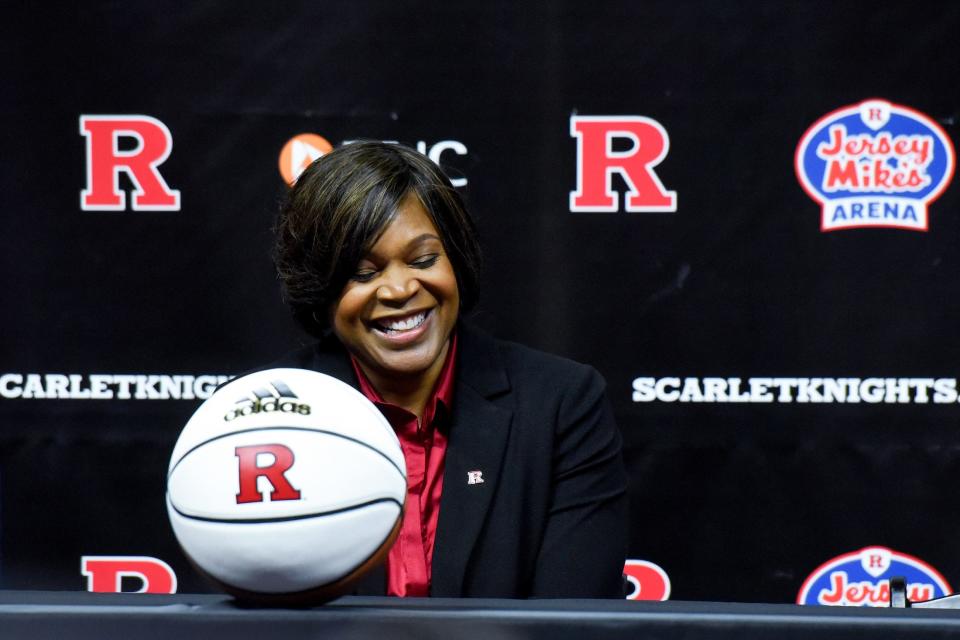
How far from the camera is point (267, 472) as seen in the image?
0.84 m

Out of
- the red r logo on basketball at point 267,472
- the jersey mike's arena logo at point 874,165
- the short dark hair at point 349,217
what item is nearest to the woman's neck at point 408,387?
the short dark hair at point 349,217

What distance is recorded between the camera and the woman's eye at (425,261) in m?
1.46

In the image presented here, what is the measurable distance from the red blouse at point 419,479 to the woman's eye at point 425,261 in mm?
198

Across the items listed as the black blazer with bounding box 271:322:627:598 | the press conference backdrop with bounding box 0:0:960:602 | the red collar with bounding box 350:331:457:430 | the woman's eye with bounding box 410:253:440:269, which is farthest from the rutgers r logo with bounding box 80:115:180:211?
the woman's eye with bounding box 410:253:440:269

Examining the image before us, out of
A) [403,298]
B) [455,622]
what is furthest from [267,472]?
[403,298]

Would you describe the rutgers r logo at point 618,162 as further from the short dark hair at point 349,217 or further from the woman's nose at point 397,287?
the woman's nose at point 397,287

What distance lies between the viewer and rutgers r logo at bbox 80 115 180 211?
2295 millimetres

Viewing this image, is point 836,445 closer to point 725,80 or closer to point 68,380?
point 725,80

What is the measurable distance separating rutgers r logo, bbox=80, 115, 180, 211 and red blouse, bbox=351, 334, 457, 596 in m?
0.91

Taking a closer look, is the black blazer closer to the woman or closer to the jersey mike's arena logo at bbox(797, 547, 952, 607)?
the woman

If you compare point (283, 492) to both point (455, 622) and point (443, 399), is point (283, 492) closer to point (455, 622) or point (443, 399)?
point (455, 622)

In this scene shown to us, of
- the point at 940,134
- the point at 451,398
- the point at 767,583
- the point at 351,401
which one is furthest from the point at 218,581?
the point at 940,134

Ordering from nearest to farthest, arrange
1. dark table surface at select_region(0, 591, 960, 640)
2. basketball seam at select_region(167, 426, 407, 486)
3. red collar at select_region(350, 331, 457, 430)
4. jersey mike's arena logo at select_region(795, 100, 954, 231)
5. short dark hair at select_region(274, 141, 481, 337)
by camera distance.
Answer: dark table surface at select_region(0, 591, 960, 640)
basketball seam at select_region(167, 426, 407, 486)
short dark hair at select_region(274, 141, 481, 337)
red collar at select_region(350, 331, 457, 430)
jersey mike's arena logo at select_region(795, 100, 954, 231)

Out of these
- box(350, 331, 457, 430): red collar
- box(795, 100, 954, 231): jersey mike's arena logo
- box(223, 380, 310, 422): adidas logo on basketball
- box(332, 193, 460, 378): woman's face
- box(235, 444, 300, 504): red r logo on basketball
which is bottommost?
box(235, 444, 300, 504): red r logo on basketball
